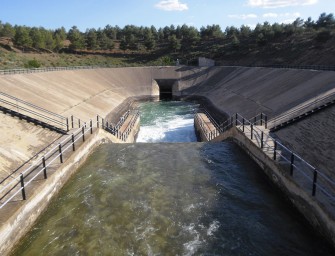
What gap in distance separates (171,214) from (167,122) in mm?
30920

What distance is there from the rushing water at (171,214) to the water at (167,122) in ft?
59.4

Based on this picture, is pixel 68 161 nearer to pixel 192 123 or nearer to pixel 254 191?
pixel 254 191

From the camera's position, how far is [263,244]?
366 inches

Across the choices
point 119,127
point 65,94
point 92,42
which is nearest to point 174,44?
point 92,42

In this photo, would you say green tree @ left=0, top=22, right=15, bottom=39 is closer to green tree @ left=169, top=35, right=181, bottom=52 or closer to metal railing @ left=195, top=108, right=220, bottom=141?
green tree @ left=169, top=35, right=181, bottom=52

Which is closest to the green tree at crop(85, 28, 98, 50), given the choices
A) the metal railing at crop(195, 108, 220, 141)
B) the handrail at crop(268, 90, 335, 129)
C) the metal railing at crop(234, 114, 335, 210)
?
the metal railing at crop(195, 108, 220, 141)

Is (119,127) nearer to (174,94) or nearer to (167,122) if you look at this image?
(167,122)

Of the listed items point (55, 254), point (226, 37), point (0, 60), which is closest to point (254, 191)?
point (55, 254)

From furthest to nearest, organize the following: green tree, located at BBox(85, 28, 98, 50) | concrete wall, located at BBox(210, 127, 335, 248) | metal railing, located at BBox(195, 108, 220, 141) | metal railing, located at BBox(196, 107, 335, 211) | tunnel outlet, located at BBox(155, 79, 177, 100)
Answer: green tree, located at BBox(85, 28, 98, 50) → tunnel outlet, located at BBox(155, 79, 177, 100) → metal railing, located at BBox(195, 108, 220, 141) → metal railing, located at BBox(196, 107, 335, 211) → concrete wall, located at BBox(210, 127, 335, 248)

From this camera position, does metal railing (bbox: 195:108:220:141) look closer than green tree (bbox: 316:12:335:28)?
Yes

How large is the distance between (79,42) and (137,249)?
107 m

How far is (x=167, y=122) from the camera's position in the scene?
4162cm

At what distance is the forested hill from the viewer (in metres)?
71.8

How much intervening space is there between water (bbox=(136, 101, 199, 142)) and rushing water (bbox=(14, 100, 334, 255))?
18109mm
